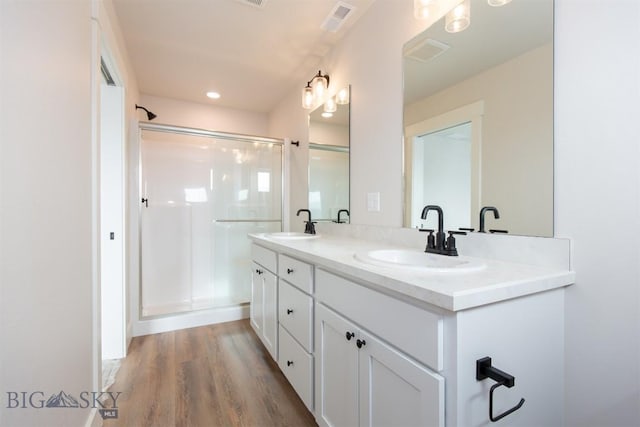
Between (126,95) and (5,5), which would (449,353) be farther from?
(126,95)

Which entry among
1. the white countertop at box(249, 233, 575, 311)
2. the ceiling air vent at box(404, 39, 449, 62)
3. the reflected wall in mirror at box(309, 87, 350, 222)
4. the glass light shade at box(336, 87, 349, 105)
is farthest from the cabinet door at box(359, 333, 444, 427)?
the glass light shade at box(336, 87, 349, 105)

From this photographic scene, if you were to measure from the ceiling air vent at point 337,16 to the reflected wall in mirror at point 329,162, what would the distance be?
0.40 metres

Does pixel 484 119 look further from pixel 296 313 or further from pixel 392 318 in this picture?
pixel 296 313

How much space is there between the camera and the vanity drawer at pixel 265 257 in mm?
1763

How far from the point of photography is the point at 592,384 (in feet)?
2.85

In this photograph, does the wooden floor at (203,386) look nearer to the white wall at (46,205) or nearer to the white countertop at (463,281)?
the white wall at (46,205)

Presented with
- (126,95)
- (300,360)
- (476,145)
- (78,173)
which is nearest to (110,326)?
(78,173)

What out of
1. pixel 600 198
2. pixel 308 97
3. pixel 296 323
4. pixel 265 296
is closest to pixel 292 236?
pixel 265 296

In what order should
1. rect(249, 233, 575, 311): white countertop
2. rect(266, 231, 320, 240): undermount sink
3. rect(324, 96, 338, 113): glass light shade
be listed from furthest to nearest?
1. rect(324, 96, 338, 113): glass light shade
2. rect(266, 231, 320, 240): undermount sink
3. rect(249, 233, 575, 311): white countertop

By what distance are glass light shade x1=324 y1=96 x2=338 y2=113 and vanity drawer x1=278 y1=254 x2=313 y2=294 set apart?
1.24 meters

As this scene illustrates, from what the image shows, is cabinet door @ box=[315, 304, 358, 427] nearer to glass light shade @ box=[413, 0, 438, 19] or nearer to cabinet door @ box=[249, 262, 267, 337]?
cabinet door @ box=[249, 262, 267, 337]

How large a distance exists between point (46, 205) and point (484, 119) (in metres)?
1.60

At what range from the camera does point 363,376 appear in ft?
3.18

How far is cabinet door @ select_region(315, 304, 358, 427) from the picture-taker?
1.03 meters
